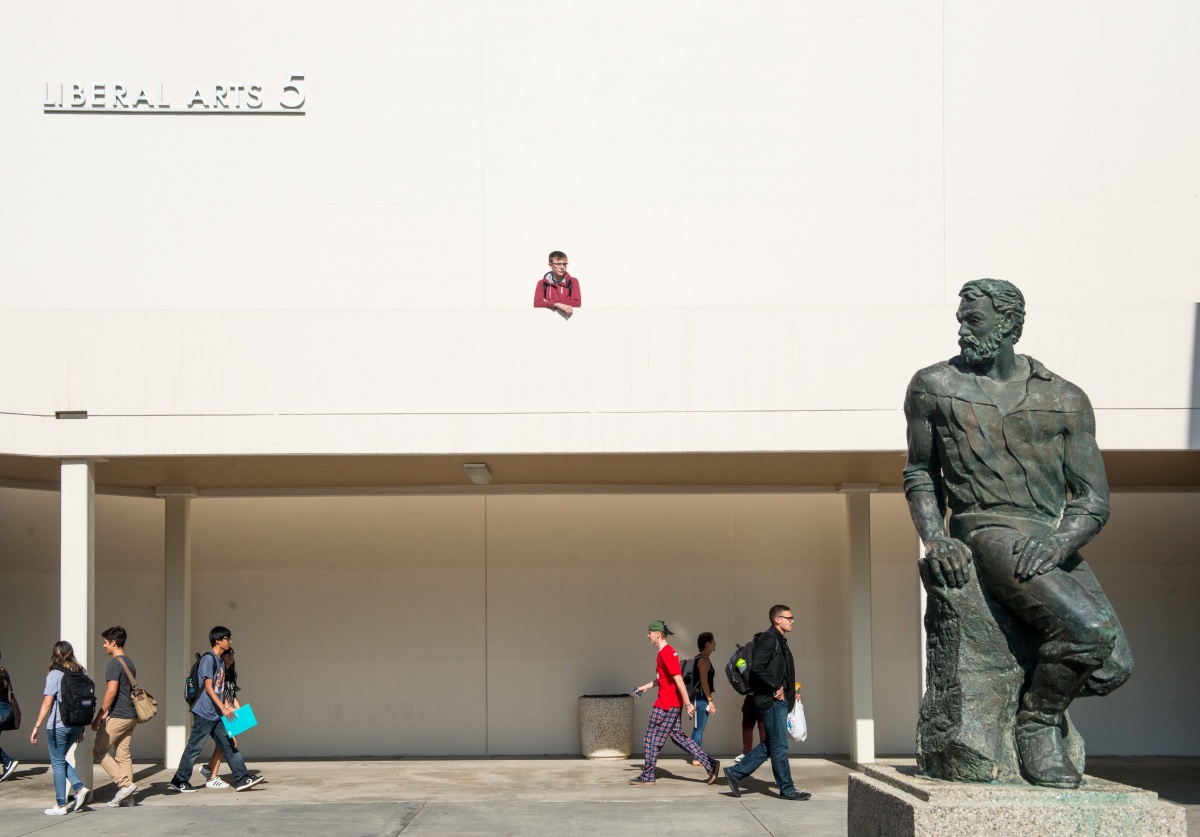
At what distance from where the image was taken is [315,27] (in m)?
17.5

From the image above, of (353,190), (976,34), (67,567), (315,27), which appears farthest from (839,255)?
(67,567)

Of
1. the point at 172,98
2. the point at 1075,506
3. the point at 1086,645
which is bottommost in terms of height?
the point at 1086,645

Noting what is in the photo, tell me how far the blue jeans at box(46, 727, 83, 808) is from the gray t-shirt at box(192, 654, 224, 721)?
1.11 metres

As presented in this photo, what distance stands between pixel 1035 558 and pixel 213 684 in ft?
29.0

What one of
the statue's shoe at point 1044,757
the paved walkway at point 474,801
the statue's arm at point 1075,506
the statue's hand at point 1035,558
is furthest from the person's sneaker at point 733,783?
the statue's hand at point 1035,558

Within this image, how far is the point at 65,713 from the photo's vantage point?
36.8ft

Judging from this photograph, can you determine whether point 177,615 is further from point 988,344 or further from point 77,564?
point 988,344

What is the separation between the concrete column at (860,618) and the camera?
48.6ft

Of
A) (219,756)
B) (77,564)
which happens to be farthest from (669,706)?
(77,564)

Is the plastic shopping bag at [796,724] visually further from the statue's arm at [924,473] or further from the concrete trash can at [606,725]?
the statue's arm at [924,473]

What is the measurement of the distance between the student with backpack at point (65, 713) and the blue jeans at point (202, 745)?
1.04m

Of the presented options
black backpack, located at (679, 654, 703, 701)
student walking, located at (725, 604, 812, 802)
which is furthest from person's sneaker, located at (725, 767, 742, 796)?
black backpack, located at (679, 654, 703, 701)

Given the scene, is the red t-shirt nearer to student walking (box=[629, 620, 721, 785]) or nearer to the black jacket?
student walking (box=[629, 620, 721, 785])

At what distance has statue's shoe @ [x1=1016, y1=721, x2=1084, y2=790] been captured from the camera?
18.4 feet
